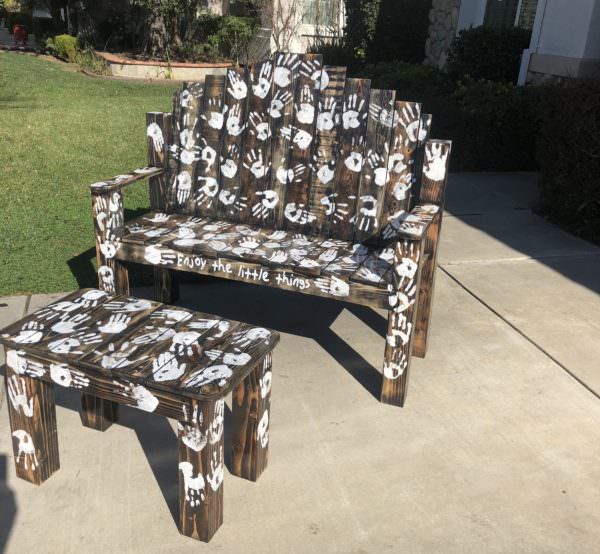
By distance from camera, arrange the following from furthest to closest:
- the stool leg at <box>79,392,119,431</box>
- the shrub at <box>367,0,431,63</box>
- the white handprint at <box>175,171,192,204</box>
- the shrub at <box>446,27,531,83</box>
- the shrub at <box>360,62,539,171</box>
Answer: the shrub at <box>367,0,431,63</box>, the shrub at <box>446,27,531,83</box>, the shrub at <box>360,62,539,171</box>, the white handprint at <box>175,171,192,204</box>, the stool leg at <box>79,392,119,431</box>

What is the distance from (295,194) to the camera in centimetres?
394

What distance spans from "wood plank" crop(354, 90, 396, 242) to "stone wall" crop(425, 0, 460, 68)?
8796 millimetres

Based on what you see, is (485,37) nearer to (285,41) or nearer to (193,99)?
(193,99)

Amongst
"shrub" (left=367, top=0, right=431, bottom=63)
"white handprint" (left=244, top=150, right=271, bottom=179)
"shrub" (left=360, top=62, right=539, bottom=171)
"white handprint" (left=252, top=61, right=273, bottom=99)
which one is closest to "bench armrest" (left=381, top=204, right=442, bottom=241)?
"white handprint" (left=244, top=150, right=271, bottom=179)

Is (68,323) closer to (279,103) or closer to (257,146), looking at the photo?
(257,146)

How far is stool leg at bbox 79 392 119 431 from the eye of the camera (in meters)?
3.02

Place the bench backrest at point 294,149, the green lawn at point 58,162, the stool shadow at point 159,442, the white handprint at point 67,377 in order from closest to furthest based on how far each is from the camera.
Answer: the white handprint at point 67,377
the stool shadow at point 159,442
the bench backrest at point 294,149
the green lawn at point 58,162

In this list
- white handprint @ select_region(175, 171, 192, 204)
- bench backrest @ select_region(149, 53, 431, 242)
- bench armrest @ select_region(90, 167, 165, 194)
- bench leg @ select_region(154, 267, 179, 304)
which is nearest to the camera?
bench armrest @ select_region(90, 167, 165, 194)

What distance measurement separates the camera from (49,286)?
15.0 feet

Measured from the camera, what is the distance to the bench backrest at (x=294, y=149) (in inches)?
145

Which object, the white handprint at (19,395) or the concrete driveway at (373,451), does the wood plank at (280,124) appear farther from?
the white handprint at (19,395)

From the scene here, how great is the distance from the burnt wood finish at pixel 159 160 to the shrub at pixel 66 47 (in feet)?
58.6

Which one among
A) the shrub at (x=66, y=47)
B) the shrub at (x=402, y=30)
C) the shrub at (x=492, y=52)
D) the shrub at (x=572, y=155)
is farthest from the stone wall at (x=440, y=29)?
the shrub at (x=66, y=47)

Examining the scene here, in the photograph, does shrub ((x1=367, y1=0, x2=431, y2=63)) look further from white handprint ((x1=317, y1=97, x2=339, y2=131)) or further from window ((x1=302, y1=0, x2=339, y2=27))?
white handprint ((x1=317, y1=97, x2=339, y2=131))
